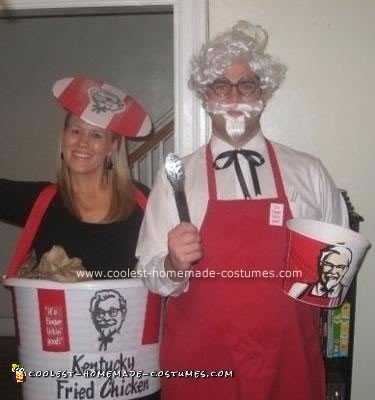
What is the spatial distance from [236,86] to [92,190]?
18.2 inches

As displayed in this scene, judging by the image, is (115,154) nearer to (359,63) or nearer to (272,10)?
(272,10)

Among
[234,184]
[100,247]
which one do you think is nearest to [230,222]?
[234,184]

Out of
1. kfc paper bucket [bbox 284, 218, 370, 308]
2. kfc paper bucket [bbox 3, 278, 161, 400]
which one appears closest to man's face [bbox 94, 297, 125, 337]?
kfc paper bucket [bbox 3, 278, 161, 400]

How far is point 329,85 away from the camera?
128 centimetres

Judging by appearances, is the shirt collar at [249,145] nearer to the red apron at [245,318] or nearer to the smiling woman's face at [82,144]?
the red apron at [245,318]

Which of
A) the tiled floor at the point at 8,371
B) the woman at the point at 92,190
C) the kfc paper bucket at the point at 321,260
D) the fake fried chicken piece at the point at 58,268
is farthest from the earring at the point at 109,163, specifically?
the tiled floor at the point at 8,371

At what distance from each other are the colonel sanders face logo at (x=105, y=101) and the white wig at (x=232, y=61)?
8.0 inches

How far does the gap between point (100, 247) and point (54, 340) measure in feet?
0.81

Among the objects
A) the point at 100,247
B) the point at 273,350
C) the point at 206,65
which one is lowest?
the point at 273,350

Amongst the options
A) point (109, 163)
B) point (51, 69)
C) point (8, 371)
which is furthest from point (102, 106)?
point (51, 69)

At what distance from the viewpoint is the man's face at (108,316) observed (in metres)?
1.02

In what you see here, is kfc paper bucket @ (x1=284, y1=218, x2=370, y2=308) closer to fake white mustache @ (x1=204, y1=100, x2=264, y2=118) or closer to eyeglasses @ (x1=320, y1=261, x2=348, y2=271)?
eyeglasses @ (x1=320, y1=261, x2=348, y2=271)

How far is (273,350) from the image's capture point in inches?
39.9

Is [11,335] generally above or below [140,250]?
below
